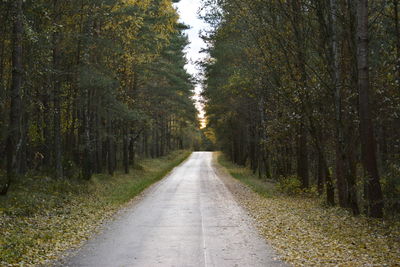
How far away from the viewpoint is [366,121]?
12.3 meters

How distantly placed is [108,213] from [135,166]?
81.8ft

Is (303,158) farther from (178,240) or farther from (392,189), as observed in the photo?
(178,240)

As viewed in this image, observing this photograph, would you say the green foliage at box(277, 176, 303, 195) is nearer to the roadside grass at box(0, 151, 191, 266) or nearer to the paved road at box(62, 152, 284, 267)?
the paved road at box(62, 152, 284, 267)

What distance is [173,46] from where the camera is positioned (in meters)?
39.3

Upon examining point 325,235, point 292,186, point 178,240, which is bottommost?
point 325,235

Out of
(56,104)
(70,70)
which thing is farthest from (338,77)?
(70,70)

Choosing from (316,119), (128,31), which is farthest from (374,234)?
(128,31)

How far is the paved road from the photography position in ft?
27.5

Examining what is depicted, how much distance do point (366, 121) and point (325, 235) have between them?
137 inches

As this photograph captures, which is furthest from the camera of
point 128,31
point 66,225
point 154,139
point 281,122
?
point 154,139

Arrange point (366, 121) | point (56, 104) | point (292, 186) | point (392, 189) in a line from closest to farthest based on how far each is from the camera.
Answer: point (366, 121), point (392, 189), point (56, 104), point (292, 186)

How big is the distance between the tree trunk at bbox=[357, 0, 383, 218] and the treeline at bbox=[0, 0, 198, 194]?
919 cm

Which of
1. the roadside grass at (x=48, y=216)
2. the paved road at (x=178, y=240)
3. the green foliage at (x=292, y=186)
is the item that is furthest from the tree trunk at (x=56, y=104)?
the green foliage at (x=292, y=186)

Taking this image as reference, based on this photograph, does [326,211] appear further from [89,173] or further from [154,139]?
[154,139]
